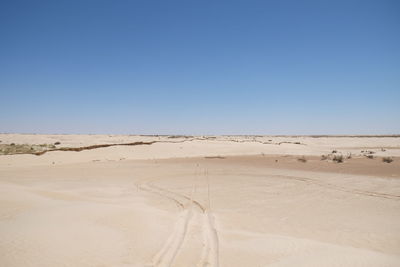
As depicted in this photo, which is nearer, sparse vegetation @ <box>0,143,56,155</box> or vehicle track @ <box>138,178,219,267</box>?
vehicle track @ <box>138,178,219,267</box>

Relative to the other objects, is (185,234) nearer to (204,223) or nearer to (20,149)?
(204,223)

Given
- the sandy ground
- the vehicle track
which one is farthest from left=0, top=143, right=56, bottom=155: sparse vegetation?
the vehicle track

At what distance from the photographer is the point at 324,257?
15.8ft

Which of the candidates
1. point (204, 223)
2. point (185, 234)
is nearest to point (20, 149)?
point (204, 223)

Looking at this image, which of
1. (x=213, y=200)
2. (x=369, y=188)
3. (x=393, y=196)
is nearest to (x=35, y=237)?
(x=213, y=200)

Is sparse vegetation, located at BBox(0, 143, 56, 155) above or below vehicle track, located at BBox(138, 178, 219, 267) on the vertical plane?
above

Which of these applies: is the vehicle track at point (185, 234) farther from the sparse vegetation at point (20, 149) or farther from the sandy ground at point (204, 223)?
the sparse vegetation at point (20, 149)

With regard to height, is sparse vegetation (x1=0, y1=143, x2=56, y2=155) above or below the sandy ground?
above

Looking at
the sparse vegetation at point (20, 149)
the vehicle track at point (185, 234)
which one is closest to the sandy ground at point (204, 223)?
the vehicle track at point (185, 234)

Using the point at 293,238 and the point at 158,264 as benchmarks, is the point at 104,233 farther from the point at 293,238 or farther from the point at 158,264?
the point at 293,238

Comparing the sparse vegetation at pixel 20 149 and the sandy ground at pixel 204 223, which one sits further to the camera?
the sparse vegetation at pixel 20 149

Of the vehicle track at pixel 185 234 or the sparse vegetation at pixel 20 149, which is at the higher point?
the sparse vegetation at pixel 20 149

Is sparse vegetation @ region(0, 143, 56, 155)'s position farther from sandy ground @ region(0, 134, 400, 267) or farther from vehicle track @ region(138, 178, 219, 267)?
vehicle track @ region(138, 178, 219, 267)

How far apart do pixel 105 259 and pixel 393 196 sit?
958cm
